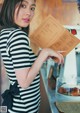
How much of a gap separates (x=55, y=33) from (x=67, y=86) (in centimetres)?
35

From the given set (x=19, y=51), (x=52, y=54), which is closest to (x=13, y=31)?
(x=19, y=51)

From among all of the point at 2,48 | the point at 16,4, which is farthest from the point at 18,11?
the point at 2,48

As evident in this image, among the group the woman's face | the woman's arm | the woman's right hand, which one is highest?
the woman's face

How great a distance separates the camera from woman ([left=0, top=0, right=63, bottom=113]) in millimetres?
1058

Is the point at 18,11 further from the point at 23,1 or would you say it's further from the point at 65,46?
the point at 65,46

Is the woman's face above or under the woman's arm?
above

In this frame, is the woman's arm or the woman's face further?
the woman's face

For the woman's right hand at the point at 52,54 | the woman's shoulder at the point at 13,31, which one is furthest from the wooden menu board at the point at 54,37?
the woman's shoulder at the point at 13,31

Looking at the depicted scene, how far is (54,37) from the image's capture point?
48.9 inches

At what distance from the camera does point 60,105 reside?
1177 mm

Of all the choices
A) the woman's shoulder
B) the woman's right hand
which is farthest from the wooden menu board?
the woman's shoulder

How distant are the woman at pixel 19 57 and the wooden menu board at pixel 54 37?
83 millimetres

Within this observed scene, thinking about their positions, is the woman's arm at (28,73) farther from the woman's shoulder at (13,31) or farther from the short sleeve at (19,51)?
the woman's shoulder at (13,31)

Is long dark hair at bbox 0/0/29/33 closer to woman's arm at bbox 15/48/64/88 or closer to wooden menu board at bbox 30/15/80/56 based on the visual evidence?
wooden menu board at bbox 30/15/80/56
